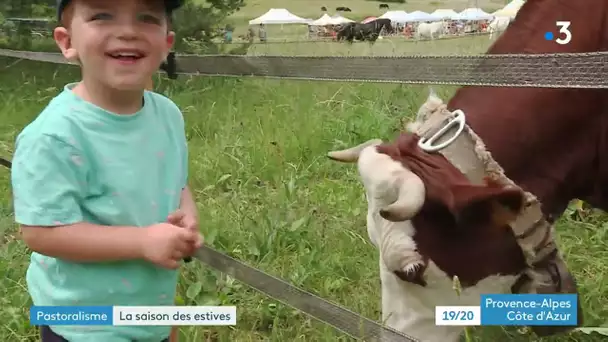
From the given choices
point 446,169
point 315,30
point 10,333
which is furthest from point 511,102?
point 315,30

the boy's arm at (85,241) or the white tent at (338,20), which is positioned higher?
the boy's arm at (85,241)

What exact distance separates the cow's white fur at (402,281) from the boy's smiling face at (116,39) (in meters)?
0.64

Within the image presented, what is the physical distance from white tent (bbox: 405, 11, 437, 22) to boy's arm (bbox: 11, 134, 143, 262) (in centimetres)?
311

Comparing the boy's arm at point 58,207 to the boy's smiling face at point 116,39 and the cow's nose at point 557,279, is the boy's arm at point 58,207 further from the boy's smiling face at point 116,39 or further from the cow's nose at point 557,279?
the cow's nose at point 557,279

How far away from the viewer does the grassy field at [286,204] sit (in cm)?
222

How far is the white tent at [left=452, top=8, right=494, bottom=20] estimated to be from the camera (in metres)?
3.28

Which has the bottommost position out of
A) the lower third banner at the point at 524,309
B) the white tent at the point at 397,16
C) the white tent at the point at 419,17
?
the white tent at the point at 397,16

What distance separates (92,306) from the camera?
1.17m

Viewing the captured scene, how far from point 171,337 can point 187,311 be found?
0.15 metres

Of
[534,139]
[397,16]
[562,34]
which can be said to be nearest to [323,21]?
[397,16]

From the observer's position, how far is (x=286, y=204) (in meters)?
3.06

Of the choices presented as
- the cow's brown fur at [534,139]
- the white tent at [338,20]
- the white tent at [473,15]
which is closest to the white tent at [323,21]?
the white tent at [338,20]

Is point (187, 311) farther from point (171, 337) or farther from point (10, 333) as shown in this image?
point (10, 333)

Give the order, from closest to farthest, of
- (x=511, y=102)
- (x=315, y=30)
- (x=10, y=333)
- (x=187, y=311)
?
(x=187, y=311) < (x=511, y=102) < (x=10, y=333) < (x=315, y=30)
